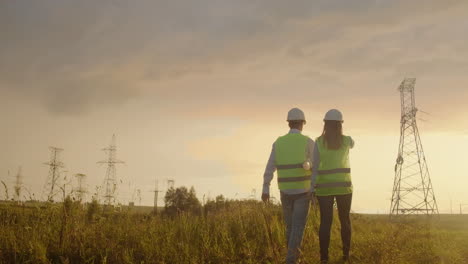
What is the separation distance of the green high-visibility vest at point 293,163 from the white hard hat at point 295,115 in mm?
292

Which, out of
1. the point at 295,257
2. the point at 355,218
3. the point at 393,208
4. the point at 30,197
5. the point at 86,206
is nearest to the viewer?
the point at 295,257

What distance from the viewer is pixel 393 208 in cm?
4753

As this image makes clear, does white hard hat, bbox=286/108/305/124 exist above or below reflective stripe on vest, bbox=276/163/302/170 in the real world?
above

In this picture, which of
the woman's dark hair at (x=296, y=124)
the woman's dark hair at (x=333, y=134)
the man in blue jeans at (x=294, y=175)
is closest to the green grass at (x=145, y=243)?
the man in blue jeans at (x=294, y=175)

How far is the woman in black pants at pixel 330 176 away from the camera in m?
7.94

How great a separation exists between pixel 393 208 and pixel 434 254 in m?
39.2

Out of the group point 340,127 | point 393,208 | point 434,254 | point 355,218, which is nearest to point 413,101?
point 393,208

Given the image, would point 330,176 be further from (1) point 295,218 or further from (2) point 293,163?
(1) point 295,218

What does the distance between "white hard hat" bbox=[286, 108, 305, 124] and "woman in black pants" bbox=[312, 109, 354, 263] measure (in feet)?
1.97

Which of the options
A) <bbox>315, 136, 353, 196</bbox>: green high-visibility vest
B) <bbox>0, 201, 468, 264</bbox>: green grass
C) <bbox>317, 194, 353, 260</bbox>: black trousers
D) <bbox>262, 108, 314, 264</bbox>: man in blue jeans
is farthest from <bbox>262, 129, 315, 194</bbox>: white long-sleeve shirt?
<bbox>317, 194, 353, 260</bbox>: black trousers

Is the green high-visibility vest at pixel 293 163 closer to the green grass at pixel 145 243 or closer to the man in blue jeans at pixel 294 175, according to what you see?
the man in blue jeans at pixel 294 175

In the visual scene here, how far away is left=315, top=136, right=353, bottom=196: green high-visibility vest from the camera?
7941mm

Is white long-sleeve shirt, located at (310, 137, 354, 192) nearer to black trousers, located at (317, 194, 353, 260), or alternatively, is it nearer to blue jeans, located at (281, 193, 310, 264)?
blue jeans, located at (281, 193, 310, 264)

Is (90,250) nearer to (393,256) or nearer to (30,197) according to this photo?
(30,197)
